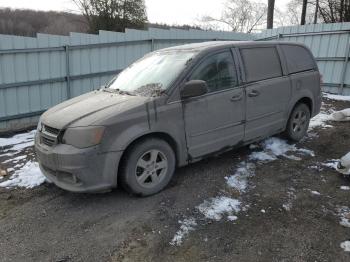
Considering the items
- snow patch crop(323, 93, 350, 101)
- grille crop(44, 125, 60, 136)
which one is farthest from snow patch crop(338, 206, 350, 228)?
snow patch crop(323, 93, 350, 101)

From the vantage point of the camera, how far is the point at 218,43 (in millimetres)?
5102

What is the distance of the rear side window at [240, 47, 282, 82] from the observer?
203 inches

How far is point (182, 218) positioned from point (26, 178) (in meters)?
2.51

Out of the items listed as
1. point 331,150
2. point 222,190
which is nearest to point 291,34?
point 331,150

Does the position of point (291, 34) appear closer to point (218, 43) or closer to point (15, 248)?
point (218, 43)

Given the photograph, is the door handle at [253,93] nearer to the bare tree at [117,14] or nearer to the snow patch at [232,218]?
the snow patch at [232,218]

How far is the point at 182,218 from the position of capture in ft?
12.7

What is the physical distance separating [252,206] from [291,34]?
9.52 metres

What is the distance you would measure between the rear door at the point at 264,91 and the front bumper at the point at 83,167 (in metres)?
2.22

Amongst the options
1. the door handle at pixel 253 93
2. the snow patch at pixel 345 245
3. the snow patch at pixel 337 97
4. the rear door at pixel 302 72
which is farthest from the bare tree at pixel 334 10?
the snow patch at pixel 345 245

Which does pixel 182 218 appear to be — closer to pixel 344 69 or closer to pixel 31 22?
pixel 344 69

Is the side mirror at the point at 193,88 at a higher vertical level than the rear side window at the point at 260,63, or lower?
lower

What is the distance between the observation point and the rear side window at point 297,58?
19.0 ft

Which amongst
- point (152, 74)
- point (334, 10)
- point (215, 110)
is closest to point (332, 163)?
point (215, 110)
